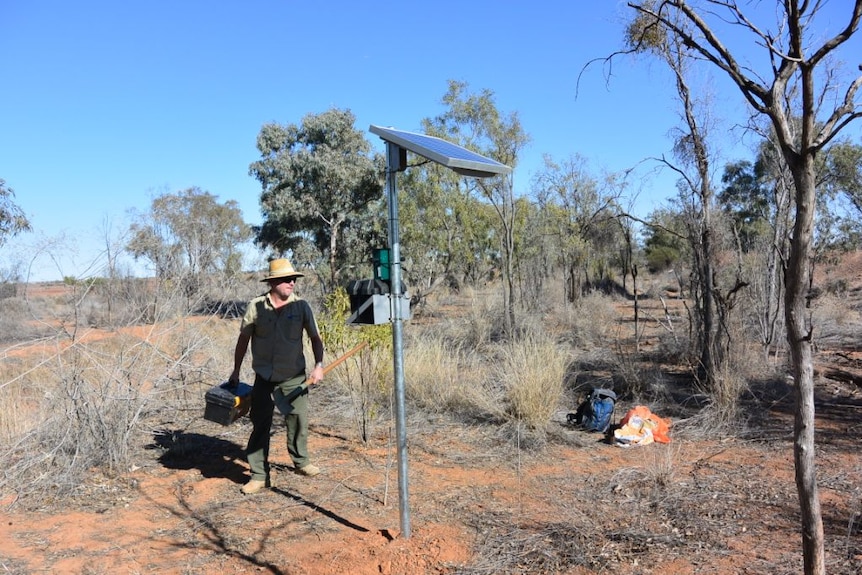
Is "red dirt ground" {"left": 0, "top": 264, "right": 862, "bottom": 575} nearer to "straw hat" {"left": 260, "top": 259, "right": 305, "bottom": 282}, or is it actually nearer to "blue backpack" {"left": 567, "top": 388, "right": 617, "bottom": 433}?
"blue backpack" {"left": 567, "top": 388, "right": 617, "bottom": 433}

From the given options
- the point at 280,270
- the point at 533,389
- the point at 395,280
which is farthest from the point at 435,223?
the point at 395,280

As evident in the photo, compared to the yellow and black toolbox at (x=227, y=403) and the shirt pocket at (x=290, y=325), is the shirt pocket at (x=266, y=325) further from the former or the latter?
→ the yellow and black toolbox at (x=227, y=403)

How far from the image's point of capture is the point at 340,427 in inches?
267

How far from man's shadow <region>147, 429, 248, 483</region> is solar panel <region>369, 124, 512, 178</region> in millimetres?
3173

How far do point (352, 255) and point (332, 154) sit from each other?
10.1ft

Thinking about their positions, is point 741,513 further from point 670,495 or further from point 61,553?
point 61,553

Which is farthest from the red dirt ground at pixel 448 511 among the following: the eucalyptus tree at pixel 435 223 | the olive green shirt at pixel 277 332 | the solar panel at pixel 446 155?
the eucalyptus tree at pixel 435 223

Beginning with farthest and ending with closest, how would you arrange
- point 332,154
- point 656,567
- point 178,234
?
1. point 332,154
2. point 178,234
3. point 656,567

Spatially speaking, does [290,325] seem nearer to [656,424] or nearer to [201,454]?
[201,454]

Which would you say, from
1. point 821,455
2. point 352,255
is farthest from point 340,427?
point 352,255

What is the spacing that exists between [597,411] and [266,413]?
3432 mm

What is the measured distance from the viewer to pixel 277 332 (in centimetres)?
475

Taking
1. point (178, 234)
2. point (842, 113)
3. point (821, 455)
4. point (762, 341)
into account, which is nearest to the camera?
point (842, 113)

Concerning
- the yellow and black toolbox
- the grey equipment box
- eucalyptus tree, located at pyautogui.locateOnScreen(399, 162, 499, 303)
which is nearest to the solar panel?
Answer: the grey equipment box
